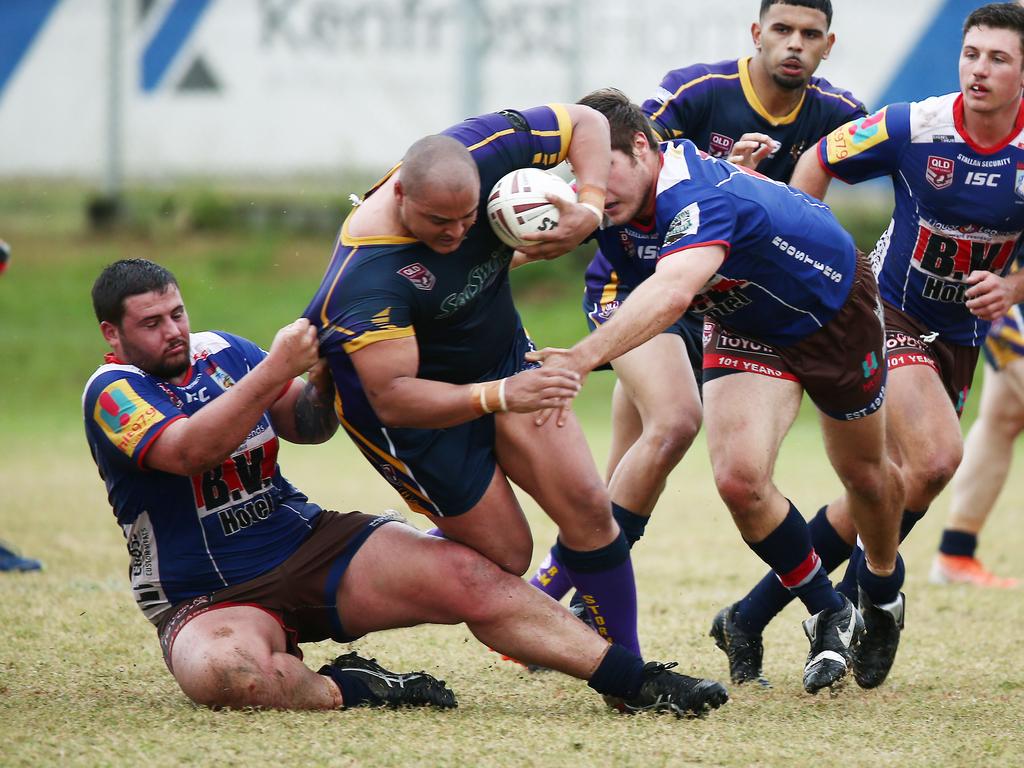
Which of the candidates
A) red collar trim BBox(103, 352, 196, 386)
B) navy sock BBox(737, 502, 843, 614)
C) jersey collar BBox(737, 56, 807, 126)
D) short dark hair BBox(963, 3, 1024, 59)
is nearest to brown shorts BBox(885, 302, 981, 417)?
jersey collar BBox(737, 56, 807, 126)

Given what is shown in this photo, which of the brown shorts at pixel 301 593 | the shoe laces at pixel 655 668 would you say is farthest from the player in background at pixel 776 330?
the brown shorts at pixel 301 593

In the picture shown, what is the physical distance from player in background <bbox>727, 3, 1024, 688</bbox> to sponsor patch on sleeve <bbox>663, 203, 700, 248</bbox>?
1.33 m

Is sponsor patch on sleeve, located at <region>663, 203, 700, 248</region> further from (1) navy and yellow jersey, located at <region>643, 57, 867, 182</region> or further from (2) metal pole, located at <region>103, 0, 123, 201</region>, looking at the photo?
(2) metal pole, located at <region>103, 0, 123, 201</region>

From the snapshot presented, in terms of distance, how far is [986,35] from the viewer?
5547 millimetres

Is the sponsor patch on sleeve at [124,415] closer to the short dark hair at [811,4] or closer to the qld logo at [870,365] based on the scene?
the qld logo at [870,365]

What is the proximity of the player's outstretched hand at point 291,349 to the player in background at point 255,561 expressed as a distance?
53 mm

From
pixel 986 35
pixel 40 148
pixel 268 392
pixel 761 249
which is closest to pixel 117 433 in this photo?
pixel 268 392

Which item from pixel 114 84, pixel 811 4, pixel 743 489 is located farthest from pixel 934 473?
pixel 114 84

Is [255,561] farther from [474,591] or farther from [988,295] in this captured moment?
[988,295]

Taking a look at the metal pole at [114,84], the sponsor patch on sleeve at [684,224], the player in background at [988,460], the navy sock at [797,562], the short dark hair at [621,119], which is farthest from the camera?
the metal pole at [114,84]

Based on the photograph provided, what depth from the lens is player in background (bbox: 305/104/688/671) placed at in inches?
169

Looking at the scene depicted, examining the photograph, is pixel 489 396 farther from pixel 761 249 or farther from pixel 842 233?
pixel 842 233

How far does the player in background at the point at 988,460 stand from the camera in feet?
25.5

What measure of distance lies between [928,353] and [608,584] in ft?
6.54
